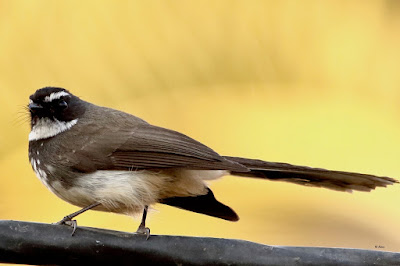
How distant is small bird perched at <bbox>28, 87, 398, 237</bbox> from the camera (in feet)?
14.3

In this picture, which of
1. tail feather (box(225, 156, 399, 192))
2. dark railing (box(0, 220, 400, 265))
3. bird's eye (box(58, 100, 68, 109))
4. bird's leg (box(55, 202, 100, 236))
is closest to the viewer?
dark railing (box(0, 220, 400, 265))

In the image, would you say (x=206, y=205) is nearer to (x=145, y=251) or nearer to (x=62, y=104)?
(x=62, y=104)

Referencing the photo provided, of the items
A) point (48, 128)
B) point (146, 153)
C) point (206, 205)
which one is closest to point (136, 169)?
point (146, 153)

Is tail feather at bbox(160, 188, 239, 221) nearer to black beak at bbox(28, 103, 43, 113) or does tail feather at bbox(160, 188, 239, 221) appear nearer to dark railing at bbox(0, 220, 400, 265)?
black beak at bbox(28, 103, 43, 113)

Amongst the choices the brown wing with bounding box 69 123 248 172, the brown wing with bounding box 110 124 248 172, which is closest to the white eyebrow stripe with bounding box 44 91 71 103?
the brown wing with bounding box 69 123 248 172

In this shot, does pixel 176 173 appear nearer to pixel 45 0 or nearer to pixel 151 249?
pixel 151 249

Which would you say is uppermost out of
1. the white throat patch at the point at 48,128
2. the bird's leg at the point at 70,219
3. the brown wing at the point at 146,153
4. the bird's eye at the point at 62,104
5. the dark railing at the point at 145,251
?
the bird's eye at the point at 62,104

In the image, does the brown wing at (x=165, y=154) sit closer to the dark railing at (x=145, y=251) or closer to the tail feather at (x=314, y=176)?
the tail feather at (x=314, y=176)

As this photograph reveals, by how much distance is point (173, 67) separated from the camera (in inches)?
254

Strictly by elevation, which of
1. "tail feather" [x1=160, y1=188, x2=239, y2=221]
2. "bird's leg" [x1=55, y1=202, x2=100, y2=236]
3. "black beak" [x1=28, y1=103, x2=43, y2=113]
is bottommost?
"bird's leg" [x1=55, y1=202, x2=100, y2=236]

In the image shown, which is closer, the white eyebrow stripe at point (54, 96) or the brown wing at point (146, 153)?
the brown wing at point (146, 153)

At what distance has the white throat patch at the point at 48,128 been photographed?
4750 millimetres

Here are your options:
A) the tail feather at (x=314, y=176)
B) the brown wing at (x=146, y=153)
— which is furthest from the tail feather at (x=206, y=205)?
the brown wing at (x=146, y=153)

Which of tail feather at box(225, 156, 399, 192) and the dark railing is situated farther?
tail feather at box(225, 156, 399, 192)
